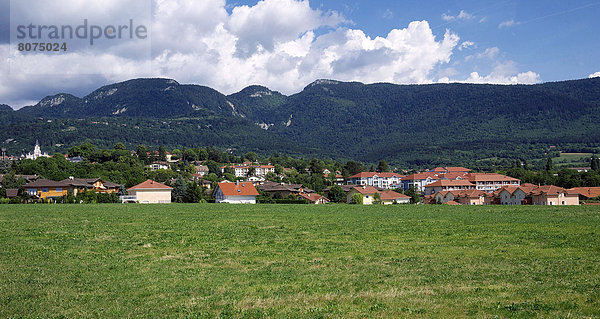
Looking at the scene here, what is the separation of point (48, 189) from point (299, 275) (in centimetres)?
7788

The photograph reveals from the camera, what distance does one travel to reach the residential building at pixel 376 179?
15800 centimetres

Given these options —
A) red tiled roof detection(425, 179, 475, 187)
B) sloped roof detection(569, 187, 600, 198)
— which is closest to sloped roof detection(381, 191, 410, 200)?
red tiled roof detection(425, 179, 475, 187)

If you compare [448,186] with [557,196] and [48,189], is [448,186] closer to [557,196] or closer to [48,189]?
[557,196]

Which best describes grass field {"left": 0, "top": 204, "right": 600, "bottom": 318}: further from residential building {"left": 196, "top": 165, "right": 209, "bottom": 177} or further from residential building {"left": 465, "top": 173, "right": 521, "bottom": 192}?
residential building {"left": 196, "top": 165, "right": 209, "bottom": 177}

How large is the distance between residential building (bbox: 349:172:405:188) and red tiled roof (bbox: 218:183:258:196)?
259 ft

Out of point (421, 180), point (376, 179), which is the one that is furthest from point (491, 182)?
point (376, 179)

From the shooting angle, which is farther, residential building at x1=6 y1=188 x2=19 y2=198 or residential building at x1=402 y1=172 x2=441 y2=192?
residential building at x1=402 y1=172 x2=441 y2=192

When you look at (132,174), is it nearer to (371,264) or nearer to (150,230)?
(150,230)

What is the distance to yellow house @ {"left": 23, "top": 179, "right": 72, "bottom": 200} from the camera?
78250mm

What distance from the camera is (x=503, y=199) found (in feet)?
284

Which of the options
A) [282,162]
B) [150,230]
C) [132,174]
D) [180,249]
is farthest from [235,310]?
[282,162]

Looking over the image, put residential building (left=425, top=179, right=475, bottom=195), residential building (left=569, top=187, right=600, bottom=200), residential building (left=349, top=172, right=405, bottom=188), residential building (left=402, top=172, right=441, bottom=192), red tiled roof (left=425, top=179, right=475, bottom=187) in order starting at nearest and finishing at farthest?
1. residential building (left=569, top=187, right=600, bottom=200)
2. residential building (left=425, top=179, right=475, bottom=195)
3. red tiled roof (left=425, top=179, right=475, bottom=187)
4. residential building (left=402, top=172, right=441, bottom=192)
5. residential building (left=349, top=172, right=405, bottom=188)

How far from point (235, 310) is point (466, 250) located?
11213 mm

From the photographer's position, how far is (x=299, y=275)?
13.6 m
